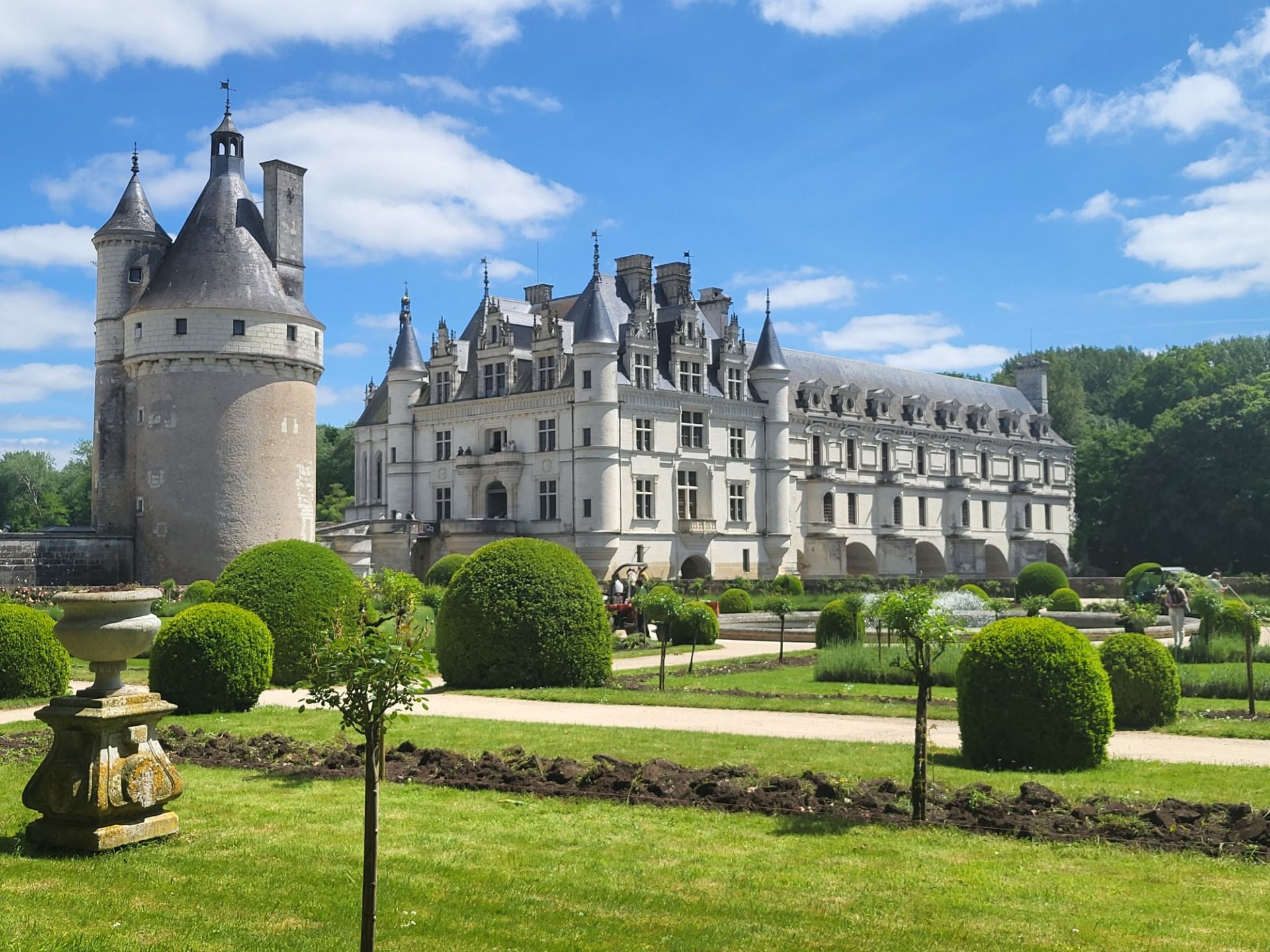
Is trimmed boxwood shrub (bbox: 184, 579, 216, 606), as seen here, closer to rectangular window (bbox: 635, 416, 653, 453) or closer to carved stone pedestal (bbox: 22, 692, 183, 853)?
carved stone pedestal (bbox: 22, 692, 183, 853)

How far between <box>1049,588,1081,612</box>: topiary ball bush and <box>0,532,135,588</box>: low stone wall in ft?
90.7

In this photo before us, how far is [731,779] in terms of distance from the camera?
422 inches

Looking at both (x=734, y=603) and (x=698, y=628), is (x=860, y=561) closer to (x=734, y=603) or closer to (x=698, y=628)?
(x=734, y=603)

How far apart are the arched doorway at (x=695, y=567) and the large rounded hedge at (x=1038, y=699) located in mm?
40094

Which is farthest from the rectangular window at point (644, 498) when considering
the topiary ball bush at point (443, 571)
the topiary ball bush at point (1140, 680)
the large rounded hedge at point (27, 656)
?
the topiary ball bush at point (1140, 680)

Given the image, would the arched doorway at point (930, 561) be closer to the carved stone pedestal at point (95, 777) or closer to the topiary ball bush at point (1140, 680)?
the topiary ball bush at point (1140, 680)

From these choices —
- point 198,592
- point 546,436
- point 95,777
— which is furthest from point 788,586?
point 95,777

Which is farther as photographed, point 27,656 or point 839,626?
point 839,626

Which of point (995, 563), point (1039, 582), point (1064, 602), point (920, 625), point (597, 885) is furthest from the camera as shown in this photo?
point (995, 563)

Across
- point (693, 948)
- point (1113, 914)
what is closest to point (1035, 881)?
point (1113, 914)

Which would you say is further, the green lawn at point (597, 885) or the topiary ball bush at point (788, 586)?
the topiary ball bush at point (788, 586)

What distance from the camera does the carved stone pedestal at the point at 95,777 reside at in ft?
27.5

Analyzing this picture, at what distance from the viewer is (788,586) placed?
4803 cm

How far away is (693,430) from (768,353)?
6016 millimetres
